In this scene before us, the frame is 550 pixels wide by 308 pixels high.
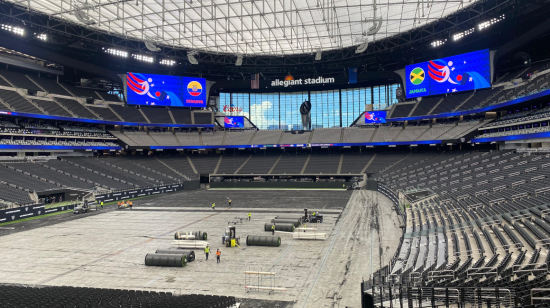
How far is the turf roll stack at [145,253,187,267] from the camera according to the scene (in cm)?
2000

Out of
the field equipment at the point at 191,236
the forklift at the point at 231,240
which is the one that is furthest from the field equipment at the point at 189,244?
the forklift at the point at 231,240

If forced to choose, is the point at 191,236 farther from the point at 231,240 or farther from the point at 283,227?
the point at 283,227

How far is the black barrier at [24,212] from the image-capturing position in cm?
3326

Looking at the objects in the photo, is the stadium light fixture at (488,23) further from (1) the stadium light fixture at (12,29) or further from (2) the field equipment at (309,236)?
(1) the stadium light fixture at (12,29)

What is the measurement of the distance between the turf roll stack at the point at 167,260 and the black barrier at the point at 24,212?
2201 cm

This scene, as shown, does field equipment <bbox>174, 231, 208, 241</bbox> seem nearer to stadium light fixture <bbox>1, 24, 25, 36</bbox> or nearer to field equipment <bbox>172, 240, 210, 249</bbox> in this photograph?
field equipment <bbox>172, 240, 210, 249</bbox>

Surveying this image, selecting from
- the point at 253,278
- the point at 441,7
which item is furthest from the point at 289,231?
the point at 441,7

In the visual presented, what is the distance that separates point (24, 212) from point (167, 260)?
2425 cm

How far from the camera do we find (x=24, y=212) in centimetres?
3531

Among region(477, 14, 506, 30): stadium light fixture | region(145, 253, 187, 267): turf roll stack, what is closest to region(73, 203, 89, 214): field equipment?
region(145, 253, 187, 267): turf roll stack

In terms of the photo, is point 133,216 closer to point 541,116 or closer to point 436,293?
point 436,293

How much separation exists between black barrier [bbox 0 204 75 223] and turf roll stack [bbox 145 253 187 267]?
22006mm

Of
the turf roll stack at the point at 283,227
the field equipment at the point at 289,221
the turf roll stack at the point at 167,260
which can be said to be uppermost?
the field equipment at the point at 289,221

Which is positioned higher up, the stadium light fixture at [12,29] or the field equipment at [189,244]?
the stadium light fixture at [12,29]
